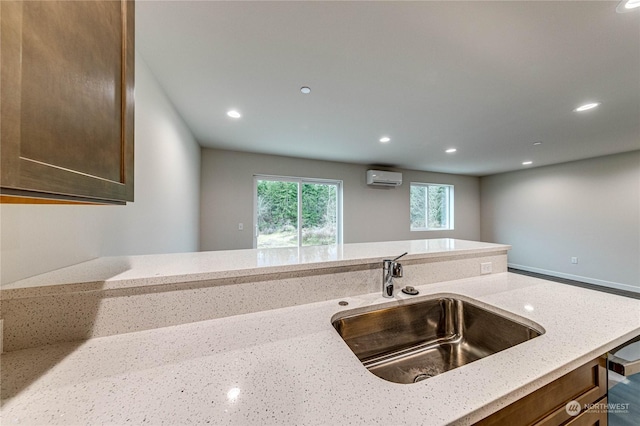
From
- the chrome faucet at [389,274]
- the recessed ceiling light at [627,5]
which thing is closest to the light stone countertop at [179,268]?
the chrome faucet at [389,274]

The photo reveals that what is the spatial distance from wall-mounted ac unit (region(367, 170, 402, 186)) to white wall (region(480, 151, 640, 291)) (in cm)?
296

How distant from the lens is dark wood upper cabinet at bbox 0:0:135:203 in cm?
38

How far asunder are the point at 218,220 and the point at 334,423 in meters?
3.72

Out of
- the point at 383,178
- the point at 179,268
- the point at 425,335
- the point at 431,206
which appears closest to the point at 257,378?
the point at 179,268

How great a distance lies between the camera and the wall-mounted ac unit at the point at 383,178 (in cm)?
457

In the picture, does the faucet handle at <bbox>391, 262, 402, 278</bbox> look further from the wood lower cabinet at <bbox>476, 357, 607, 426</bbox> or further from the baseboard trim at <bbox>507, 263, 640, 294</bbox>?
the baseboard trim at <bbox>507, 263, 640, 294</bbox>

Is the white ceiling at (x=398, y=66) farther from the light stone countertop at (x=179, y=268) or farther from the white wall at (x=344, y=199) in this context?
the light stone countertop at (x=179, y=268)

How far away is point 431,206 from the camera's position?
5.66 metres

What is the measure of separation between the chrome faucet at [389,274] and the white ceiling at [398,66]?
1287 mm

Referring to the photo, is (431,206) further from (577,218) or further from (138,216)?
(138,216)

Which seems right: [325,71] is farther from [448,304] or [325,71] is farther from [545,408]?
[545,408]

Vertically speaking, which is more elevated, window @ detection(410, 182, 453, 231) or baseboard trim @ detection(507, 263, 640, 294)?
window @ detection(410, 182, 453, 231)

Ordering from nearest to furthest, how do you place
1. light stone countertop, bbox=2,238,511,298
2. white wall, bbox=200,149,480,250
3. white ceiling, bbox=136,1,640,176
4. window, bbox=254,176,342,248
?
1. light stone countertop, bbox=2,238,511,298
2. white ceiling, bbox=136,1,640,176
3. white wall, bbox=200,149,480,250
4. window, bbox=254,176,342,248

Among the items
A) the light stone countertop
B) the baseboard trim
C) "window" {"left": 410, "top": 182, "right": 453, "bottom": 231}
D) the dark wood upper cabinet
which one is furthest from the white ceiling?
the baseboard trim
